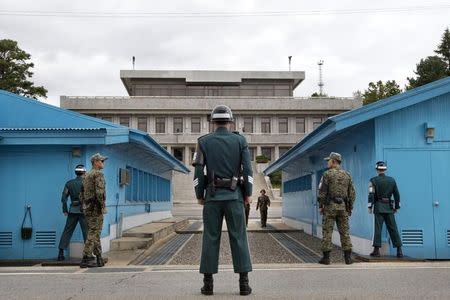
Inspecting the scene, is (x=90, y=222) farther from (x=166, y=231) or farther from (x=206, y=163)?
(x=166, y=231)

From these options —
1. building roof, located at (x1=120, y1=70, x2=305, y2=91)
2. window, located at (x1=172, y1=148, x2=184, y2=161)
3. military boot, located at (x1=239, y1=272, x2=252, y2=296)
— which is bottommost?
military boot, located at (x1=239, y1=272, x2=252, y2=296)

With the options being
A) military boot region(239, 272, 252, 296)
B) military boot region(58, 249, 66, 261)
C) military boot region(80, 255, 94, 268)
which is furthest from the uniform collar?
military boot region(58, 249, 66, 261)

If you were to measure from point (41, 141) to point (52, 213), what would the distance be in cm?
161

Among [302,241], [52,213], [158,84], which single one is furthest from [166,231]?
[158,84]

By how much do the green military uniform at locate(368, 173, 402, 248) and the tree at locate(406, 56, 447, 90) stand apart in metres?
56.8

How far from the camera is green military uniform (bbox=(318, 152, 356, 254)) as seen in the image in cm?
1012

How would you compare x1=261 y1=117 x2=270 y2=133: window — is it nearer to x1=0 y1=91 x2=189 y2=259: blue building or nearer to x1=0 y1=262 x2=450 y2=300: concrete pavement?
x1=0 y1=91 x2=189 y2=259: blue building

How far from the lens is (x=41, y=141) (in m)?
12.0

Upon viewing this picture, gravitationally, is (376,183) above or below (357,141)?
below

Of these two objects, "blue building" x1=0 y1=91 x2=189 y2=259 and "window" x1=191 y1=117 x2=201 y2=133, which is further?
"window" x1=191 y1=117 x2=201 y2=133

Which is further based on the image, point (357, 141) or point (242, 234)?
point (357, 141)

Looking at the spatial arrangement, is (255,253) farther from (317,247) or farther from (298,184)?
(298,184)

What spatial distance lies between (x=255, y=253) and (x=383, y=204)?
136 inches

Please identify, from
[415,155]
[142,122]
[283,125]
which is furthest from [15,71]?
[415,155]
